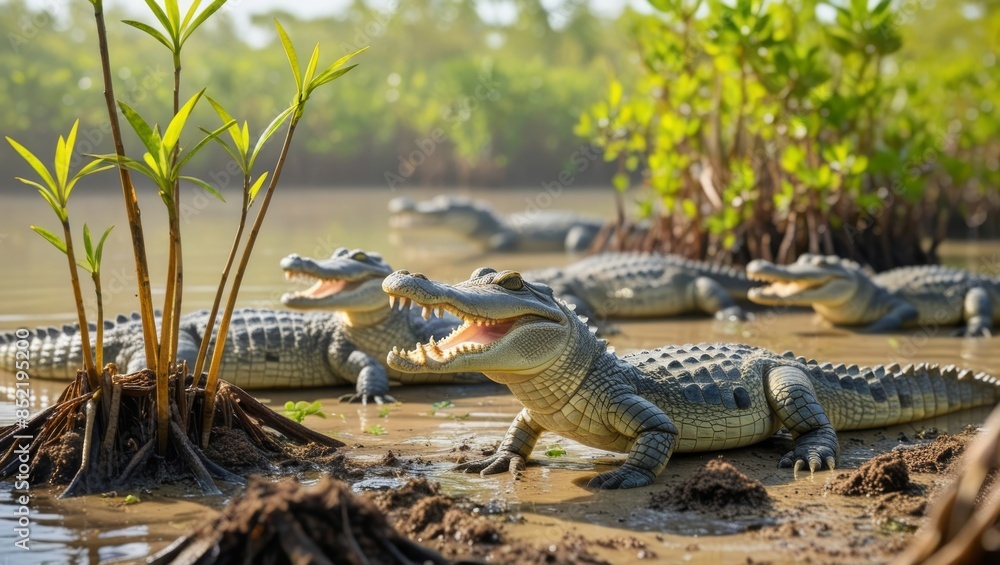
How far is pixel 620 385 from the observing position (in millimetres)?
4574

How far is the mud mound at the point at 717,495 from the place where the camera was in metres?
3.92

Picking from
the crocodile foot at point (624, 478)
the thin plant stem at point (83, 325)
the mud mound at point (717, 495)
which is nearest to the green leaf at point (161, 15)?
the thin plant stem at point (83, 325)

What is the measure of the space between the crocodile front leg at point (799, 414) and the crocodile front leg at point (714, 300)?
4720 mm

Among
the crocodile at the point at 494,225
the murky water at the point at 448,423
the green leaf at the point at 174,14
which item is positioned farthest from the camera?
the crocodile at the point at 494,225

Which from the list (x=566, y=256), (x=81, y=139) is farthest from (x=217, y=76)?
(x=566, y=256)

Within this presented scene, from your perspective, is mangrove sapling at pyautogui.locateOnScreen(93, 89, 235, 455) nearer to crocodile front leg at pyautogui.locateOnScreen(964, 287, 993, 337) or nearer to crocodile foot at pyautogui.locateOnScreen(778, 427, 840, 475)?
crocodile foot at pyautogui.locateOnScreen(778, 427, 840, 475)

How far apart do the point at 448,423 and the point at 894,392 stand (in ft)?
7.51

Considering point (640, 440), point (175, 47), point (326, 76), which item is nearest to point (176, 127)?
point (175, 47)

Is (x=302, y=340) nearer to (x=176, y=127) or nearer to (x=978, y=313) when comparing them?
(x=176, y=127)

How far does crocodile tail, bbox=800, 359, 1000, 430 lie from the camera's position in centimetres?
524

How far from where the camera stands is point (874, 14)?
10.6m

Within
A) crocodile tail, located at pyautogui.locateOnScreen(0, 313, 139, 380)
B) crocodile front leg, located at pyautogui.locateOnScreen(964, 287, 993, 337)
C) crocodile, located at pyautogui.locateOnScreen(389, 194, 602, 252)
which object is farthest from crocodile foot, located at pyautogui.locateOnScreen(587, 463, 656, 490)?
crocodile, located at pyautogui.locateOnScreen(389, 194, 602, 252)

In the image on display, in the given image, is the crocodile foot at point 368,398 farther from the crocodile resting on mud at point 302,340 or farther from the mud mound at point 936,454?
the mud mound at point 936,454

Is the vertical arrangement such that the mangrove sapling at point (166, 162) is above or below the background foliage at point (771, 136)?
below
